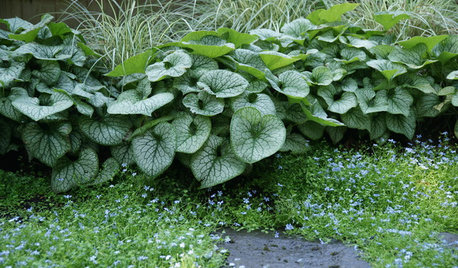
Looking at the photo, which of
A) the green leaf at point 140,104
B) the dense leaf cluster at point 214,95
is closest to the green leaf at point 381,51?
the dense leaf cluster at point 214,95

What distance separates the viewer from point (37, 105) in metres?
2.78

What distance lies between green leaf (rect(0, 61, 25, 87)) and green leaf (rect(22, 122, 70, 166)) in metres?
0.31

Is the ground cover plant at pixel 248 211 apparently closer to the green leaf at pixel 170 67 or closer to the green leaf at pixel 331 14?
the green leaf at pixel 170 67

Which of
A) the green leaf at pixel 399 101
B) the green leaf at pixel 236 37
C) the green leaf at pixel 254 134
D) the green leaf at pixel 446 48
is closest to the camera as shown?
the green leaf at pixel 254 134

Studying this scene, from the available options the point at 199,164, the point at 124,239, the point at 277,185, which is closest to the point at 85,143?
the point at 199,164

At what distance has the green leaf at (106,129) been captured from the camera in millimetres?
2875

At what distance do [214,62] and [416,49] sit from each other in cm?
160

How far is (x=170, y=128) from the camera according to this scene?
2.72 m

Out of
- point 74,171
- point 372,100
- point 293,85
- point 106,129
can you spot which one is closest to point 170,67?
point 106,129

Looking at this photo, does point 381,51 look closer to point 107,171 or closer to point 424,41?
point 424,41

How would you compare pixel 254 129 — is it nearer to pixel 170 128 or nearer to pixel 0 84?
pixel 170 128

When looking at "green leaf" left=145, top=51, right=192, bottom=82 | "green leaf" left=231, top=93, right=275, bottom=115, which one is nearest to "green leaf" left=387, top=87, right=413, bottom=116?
"green leaf" left=231, top=93, right=275, bottom=115

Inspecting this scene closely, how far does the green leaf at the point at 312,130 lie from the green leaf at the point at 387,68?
59 cm

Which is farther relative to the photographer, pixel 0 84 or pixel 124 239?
pixel 0 84
